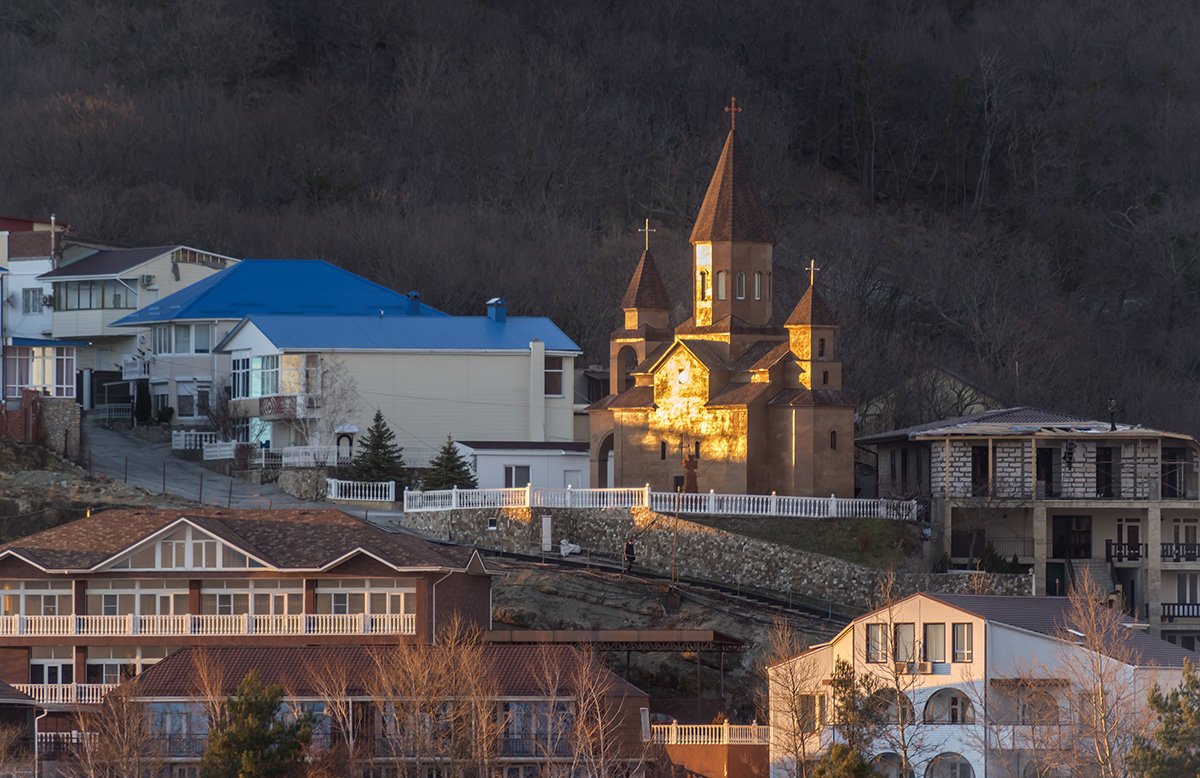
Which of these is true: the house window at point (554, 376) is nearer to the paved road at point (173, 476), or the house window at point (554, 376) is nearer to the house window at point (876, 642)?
the paved road at point (173, 476)

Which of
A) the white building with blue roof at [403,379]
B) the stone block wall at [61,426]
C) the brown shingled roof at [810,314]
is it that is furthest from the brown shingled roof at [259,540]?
the white building with blue roof at [403,379]

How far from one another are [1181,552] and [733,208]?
17509 mm

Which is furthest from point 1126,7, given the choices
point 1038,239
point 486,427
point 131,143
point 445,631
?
point 445,631

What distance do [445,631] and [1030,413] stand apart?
24.3 metres

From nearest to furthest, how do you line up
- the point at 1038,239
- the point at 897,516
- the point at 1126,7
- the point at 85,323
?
the point at 897,516 → the point at 85,323 → the point at 1038,239 → the point at 1126,7

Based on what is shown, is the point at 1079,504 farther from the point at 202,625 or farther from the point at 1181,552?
the point at 202,625

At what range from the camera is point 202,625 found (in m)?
56.8

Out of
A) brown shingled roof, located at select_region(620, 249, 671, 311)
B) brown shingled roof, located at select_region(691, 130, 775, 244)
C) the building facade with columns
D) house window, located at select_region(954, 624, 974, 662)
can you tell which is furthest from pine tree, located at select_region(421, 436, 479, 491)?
house window, located at select_region(954, 624, 974, 662)

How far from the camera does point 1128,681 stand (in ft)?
166

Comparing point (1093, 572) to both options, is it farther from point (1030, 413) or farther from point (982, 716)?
point (982, 716)

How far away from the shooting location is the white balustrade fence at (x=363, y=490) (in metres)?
73.5

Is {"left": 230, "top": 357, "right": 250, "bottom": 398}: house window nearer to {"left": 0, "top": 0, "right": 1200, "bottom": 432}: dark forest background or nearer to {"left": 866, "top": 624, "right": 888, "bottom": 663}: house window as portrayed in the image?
{"left": 0, "top": 0, "right": 1200, "bottom": 432}: dark forest background

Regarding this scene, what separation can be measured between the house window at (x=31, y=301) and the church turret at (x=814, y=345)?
113 feet

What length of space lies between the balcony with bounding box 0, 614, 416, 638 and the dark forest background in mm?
39222
